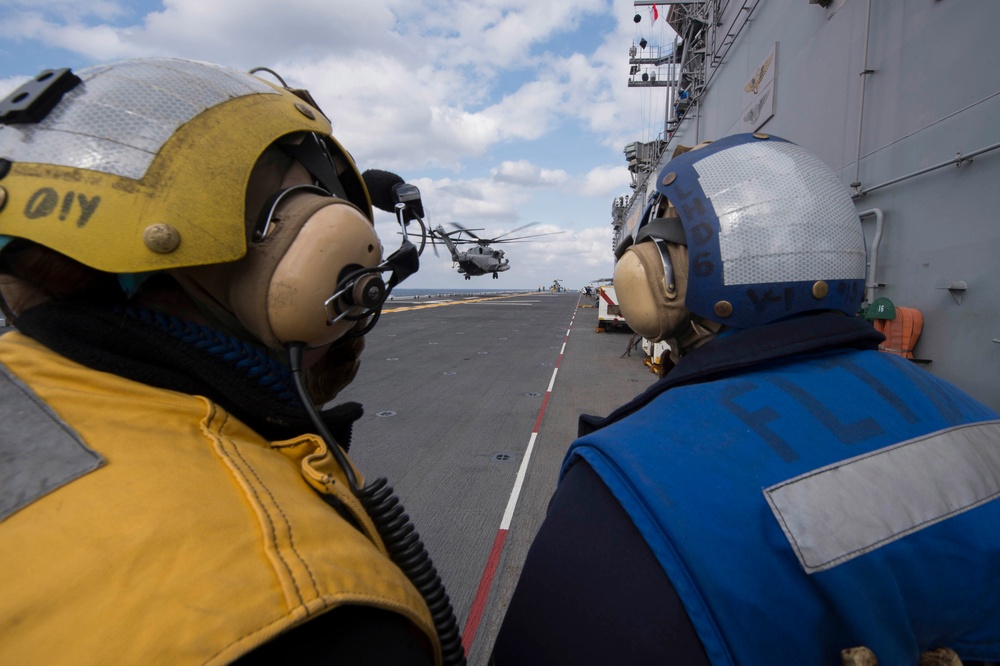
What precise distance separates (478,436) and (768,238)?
5500mm

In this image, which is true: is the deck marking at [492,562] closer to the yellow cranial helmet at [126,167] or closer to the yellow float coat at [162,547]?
the yellow float coat at [162,547]

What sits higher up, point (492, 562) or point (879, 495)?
point (879, 495)

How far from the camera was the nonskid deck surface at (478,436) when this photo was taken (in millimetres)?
3639

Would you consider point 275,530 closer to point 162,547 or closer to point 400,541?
point 162,547

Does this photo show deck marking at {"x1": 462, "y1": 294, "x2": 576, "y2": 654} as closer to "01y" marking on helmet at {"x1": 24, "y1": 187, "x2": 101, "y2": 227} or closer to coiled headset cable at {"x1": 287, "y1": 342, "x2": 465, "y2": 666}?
coiled headset cable at {"x1": 287, "y1": 342, "x2": 465, "y2": 666}

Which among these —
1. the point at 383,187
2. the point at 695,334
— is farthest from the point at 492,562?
the point at 383,187

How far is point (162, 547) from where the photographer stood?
612mm

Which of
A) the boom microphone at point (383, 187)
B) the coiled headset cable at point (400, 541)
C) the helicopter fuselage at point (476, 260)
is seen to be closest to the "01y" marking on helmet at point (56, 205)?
the coiled headset cable at point (400, 541)

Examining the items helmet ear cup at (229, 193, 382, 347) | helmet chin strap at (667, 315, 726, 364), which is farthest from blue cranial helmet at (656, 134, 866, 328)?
helmet ear cup at (229, 193, 382, 347)

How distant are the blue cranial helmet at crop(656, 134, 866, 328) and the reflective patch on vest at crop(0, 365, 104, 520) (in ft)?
4.58

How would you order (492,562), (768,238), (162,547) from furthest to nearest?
(492,562) < (768,238) < (162,547)

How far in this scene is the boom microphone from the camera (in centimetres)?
185

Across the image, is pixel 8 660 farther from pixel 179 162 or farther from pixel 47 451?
pixel 179 162

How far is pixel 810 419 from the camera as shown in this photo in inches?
40.6
